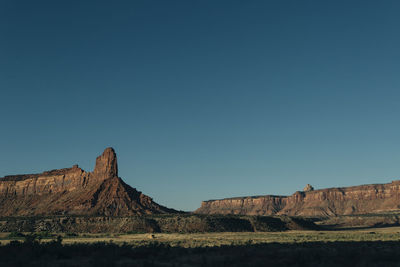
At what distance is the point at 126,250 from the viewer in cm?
3975

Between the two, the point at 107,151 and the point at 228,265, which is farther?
the point at 107,151

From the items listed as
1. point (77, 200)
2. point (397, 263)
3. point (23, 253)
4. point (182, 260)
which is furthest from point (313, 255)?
point (77, 200)

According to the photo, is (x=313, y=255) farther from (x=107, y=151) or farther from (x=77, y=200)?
(x=107, y=151)

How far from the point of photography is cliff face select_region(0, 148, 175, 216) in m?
143

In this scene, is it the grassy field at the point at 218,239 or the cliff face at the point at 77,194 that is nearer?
the grassy field at the point at 218,239

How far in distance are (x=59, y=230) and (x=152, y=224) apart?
23044mm

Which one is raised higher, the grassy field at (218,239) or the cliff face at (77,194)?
the cliff face at (77,194)

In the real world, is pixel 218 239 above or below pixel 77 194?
below

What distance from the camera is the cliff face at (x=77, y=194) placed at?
470ft

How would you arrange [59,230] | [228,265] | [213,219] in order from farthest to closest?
[213,219] < [59,230] < [228,265]

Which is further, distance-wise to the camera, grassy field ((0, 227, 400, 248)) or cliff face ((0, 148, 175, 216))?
cliff face ((0, 148, 175, 216))

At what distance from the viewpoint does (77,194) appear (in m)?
162

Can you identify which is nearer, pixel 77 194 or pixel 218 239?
pixel 218 239

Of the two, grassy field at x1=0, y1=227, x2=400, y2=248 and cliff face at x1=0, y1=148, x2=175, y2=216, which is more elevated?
cliff face at x1=0, y1=148, x2=175, y2=216
